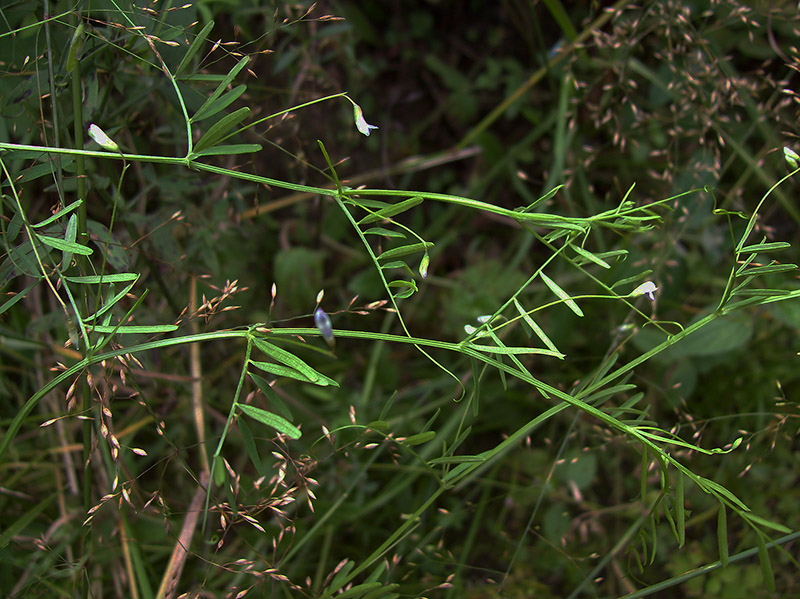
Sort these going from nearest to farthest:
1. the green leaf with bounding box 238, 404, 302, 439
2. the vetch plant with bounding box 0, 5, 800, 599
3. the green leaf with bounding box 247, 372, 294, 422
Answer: the green leaf with bounding box 238, 404, 302, 439, the green leaf with bounding box 247, 372, 294, 422, the vetch plant with bounding box 0, 5, 800, 599

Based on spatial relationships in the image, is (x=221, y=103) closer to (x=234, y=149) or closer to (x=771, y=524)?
(x=234, y=149)

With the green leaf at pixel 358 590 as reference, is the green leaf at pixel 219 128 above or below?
above

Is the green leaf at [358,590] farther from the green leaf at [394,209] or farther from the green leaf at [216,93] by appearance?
the green leaf at [216,93]

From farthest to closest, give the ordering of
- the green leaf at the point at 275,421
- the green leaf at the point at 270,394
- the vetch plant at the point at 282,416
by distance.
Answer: the vetch plant at the point at 282,416, the green leaf at the point at 270,394, the green leaf at the point at 275,421

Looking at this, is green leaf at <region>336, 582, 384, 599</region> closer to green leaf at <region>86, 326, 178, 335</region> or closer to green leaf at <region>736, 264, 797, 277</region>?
green leaf at <region>86, 326, 178, 335</region>

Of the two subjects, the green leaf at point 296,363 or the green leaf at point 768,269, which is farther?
the green leaf at point 768,269

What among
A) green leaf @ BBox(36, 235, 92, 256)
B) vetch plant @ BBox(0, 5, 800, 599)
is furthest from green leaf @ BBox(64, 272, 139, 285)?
vetch plant @ BBox(0, 5, 800, 599)

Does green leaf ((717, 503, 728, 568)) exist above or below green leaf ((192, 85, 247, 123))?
below

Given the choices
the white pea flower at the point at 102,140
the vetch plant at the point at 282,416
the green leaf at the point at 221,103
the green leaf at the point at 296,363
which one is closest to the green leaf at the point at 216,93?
the green leaf at the point at 221,103

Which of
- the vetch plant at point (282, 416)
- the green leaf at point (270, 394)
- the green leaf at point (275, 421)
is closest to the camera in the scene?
the green leaf at point (275, 421)

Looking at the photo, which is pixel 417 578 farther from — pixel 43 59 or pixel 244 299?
pixel 43 59

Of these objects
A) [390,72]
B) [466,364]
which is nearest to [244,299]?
[466,364]
